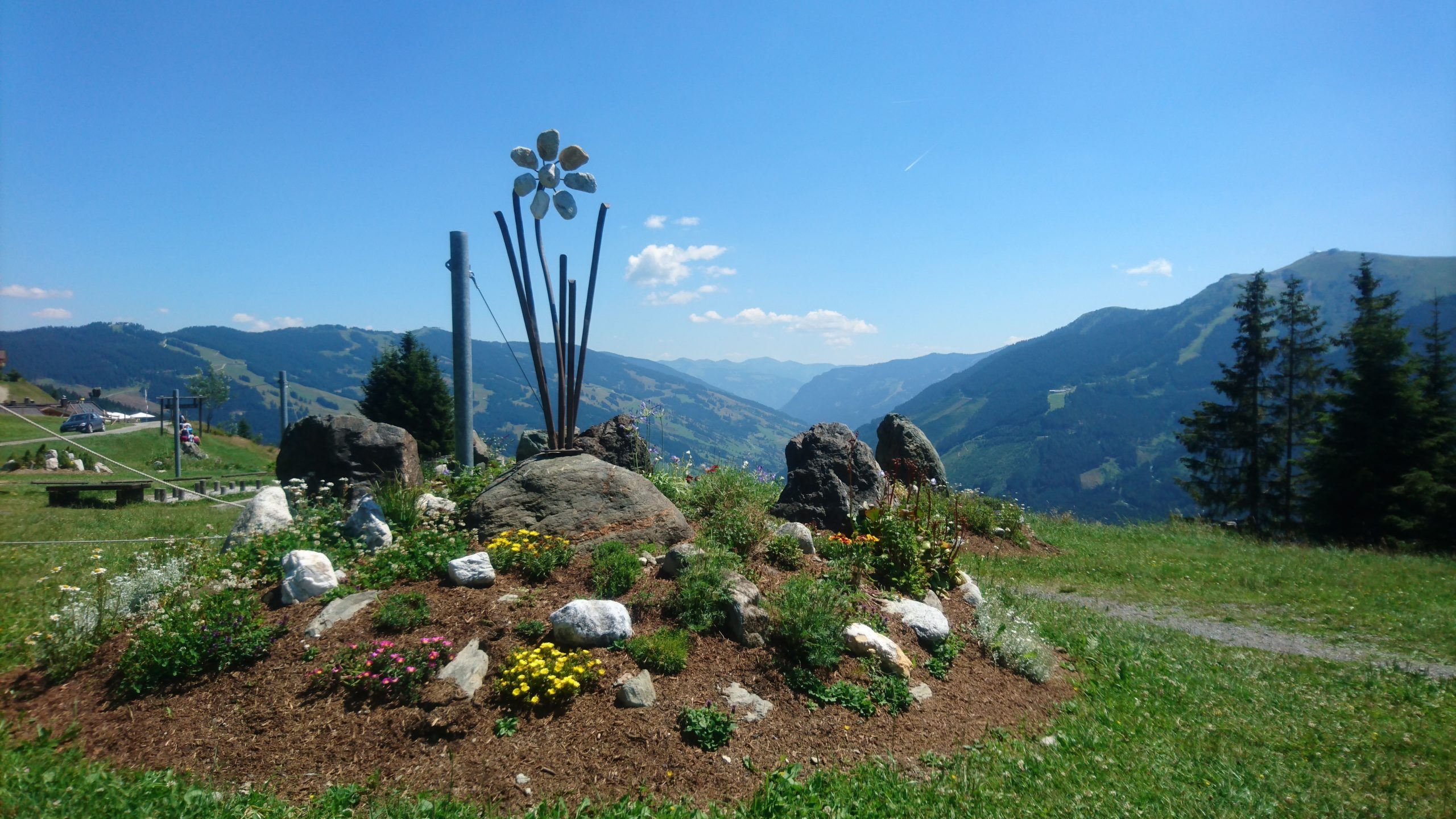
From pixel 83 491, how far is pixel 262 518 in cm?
1496

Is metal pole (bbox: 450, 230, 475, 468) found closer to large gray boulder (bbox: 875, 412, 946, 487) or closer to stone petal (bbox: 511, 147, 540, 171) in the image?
stone petal (bbox: 511, 147, 540, 171)

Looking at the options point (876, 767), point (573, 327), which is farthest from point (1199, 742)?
point (573, 327)

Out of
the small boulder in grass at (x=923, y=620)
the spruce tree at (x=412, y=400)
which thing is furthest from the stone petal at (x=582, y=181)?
the spruce tree at (x=412, y=400)

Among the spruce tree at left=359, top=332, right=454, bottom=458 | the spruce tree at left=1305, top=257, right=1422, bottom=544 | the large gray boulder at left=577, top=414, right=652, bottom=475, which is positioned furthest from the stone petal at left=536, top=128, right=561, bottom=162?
the spruce tree at left=1305, top=257, right=1422, bottom=544

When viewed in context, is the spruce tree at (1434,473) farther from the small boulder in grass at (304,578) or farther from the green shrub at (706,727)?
the small boulder in grass at (304,578)

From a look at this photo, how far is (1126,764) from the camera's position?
4949 millimetres

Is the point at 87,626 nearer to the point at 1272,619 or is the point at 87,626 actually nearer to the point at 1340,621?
the point at 1272,619

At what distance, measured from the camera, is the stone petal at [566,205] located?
350 inches

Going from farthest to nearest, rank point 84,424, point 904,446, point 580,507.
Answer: point 84,424 < point 904,446 < point 580,507

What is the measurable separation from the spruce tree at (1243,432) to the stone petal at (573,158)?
96.4ft

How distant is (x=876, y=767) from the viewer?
4.53 meters

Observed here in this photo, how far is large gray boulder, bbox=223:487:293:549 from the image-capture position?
23.4 feet

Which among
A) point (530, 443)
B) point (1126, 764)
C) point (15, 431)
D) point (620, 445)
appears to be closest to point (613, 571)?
point (1126, 764)

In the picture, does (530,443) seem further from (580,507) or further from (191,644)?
(191,644)
